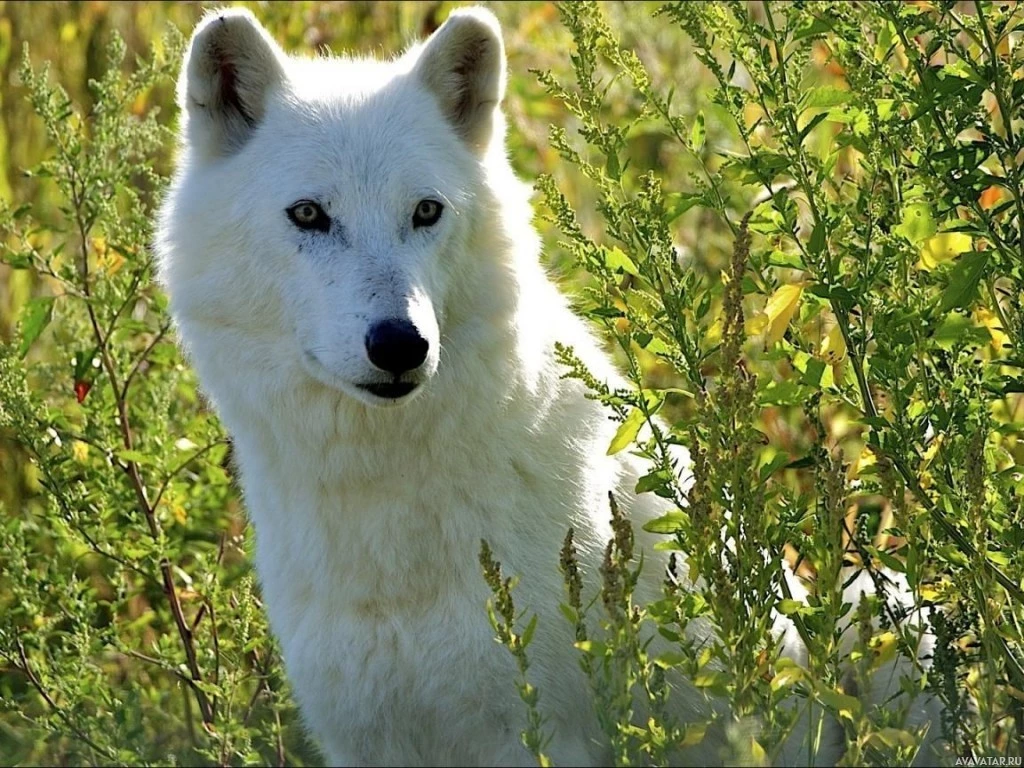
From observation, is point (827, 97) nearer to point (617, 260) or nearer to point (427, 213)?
point (617, 260)

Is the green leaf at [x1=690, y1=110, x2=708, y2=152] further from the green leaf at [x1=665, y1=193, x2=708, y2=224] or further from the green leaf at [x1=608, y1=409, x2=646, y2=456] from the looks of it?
the green leaf at [x1=608, y1=409, x2=646, y2=456]

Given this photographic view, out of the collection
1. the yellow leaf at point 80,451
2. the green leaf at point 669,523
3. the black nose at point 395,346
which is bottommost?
the green leaf at point 669,523

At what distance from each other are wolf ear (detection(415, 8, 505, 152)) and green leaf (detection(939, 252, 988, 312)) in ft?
4.61

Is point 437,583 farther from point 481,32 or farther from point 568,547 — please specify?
point 481,32

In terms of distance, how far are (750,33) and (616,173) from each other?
390 millimetres

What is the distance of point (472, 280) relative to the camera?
10.9ft

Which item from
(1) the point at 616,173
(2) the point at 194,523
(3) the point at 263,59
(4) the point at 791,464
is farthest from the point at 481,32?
(2) the point at 194,523

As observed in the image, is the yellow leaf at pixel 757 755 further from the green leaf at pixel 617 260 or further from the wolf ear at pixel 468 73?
the wolf ear at pixel 468 73

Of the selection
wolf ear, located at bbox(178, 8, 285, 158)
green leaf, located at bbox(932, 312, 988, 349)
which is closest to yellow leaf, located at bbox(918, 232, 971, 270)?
green leaf, located at bbox(932, 312, 988, 349)

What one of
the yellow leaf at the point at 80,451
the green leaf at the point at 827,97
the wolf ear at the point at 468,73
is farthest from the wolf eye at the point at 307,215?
the yellow leaf at the point at 80,451

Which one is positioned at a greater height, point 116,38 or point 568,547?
point 116,38

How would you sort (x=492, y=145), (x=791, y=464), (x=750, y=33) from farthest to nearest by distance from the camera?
(x=492, y=145), (x=791, y=464), (x=750, y=33)

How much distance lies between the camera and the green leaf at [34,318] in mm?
3953

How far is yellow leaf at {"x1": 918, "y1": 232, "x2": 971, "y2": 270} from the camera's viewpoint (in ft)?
9.21
